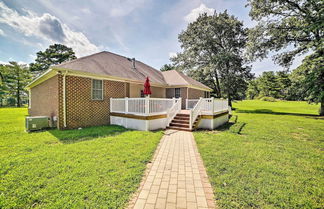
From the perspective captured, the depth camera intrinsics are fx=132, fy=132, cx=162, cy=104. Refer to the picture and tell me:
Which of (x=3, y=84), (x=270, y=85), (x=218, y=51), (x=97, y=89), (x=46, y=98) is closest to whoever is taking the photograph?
(x=97, y=89)

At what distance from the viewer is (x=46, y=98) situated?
8852 mm

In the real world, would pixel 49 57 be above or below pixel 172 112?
above

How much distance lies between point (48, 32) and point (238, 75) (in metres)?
26.0

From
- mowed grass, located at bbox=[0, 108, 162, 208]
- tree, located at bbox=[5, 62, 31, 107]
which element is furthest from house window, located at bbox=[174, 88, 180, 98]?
tree, located at bbox=[5, 62, 31, 107]

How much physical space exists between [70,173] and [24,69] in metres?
39.4

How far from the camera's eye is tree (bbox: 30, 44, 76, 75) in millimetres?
30438

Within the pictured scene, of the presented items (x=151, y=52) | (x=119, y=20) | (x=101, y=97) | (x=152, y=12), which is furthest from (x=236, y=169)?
(x=151, y=52)

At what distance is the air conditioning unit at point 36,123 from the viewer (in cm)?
697

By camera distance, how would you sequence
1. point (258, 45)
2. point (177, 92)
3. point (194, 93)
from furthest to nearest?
point (258, 45) → point (194, 93) → point (177, 92)

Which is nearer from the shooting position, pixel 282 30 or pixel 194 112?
pixel 194 112

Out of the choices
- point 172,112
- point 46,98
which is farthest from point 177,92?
point 46,98

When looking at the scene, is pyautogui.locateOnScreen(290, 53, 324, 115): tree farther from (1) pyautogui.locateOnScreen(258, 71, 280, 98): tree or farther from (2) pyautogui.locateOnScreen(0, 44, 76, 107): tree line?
(2) pyautogui.locateOnScreen(0, 44, 76, 107): tree line

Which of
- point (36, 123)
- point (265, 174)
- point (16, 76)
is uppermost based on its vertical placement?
point (16, 76)

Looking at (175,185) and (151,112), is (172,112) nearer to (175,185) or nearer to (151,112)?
(151,112)
